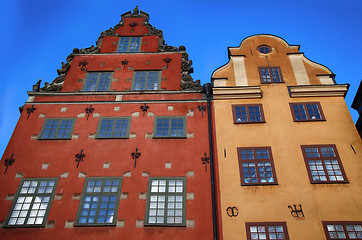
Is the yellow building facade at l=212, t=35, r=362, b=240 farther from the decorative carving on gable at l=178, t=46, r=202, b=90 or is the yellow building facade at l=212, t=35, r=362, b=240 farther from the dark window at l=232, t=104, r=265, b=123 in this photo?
the decorative carving on gable at l=178, t=46, r=202, b=90

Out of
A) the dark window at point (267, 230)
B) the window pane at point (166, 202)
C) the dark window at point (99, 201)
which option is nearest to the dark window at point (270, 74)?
the window pane at point (166, 202)

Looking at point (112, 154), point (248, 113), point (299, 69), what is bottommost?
point (112, 154)

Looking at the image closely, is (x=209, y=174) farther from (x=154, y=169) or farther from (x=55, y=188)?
A: (x=55, y=188)

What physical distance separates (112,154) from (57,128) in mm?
3051

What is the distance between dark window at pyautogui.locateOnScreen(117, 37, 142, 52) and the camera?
17875 mm

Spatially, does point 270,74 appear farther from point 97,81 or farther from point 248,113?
point 97,81

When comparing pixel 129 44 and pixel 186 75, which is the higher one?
pixel 129 44

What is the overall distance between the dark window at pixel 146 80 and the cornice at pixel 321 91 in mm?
6462

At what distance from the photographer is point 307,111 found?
14.1 meters

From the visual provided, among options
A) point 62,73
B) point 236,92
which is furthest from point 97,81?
point 236,92

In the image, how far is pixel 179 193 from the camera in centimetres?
1191

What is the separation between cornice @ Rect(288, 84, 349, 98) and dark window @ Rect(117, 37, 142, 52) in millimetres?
8720

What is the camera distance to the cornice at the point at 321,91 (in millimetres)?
14617

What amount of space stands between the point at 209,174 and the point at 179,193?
1.41 meters
